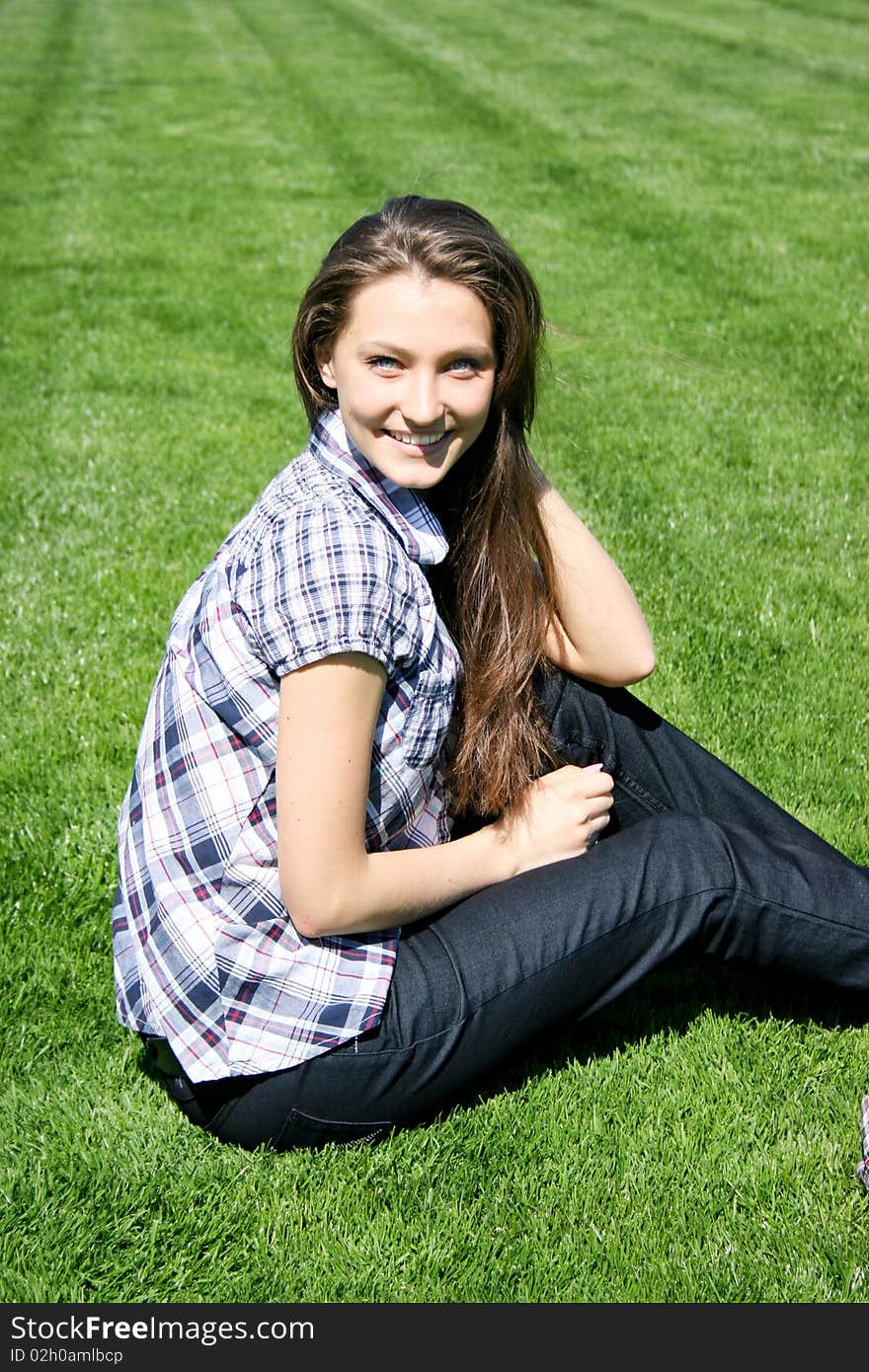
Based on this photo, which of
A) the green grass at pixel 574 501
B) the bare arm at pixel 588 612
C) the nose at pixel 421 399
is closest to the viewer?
the nose at pixel 421 399

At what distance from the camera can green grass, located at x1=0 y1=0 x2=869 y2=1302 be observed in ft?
8.35

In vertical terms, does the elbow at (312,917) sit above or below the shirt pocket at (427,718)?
below

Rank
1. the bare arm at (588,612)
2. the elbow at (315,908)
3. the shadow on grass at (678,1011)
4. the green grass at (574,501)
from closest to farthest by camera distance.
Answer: the elbow at (315,908) < the green grass at (574,501) < the shadow on grass at (678,1011) < the bare arm at (588,612)

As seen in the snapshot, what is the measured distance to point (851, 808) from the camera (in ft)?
12.3

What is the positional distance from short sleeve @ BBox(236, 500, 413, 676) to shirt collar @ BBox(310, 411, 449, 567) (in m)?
0.16

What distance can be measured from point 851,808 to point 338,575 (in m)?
2.05

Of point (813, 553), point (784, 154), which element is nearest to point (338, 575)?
point (813, 553)

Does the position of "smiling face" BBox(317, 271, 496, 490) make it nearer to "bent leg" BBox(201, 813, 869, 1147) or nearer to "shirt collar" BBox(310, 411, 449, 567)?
"shirt collar" BBox(310, 411, 449, 567)

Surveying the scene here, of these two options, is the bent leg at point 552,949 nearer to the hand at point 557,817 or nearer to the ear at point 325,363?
the hand at point 557,817

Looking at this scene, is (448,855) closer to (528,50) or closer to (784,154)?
(784,154)

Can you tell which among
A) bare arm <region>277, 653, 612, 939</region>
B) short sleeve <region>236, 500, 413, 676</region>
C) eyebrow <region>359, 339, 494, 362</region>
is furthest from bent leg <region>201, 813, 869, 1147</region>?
eyebrow <region>359, 339, 494, 362</region>

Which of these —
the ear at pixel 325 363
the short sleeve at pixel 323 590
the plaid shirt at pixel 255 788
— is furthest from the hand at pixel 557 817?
the ear at pixel 325 363

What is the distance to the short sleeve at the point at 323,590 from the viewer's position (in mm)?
2203

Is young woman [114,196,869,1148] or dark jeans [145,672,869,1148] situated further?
dark jeans [145,672,869,1148]
